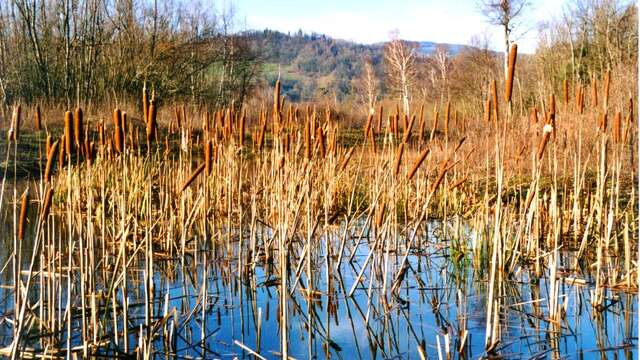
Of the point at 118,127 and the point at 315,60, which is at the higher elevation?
the point at 315,60

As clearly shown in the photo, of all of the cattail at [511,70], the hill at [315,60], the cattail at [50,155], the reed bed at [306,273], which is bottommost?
the reed bed at [306,273]

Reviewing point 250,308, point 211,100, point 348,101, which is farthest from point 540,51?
point 250,308

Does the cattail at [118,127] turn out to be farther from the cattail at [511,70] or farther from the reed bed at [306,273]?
the cattail at [511,70]

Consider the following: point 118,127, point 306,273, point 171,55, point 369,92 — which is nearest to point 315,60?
point 171,55

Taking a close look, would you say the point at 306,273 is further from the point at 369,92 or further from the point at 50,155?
A: the point at 50,155

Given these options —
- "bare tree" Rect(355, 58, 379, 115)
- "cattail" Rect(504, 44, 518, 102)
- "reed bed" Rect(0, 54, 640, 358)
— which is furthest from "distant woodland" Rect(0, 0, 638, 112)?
"cattail" Rect(504, 44, 518, 102)

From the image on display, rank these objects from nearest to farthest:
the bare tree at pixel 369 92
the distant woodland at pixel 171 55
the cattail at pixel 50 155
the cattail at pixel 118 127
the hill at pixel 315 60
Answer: the cattail at pixel 50 155 < the cattail at pixel 118 127 < the bare tree at pixel 369 92 < the distant woodland at pixel 171 55 < the hill at pixel 315 60

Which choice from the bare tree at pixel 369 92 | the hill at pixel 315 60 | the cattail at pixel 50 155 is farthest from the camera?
the hill at pixel 315 60

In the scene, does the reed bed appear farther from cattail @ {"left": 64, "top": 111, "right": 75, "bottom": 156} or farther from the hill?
the hill

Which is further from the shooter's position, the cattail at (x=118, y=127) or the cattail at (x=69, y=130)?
the cattail at (x=118, y=127)

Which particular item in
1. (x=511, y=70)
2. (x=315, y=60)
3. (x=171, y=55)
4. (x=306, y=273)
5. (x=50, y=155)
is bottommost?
(x=306, y=273)

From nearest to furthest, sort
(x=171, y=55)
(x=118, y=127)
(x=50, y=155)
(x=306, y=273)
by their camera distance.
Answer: (x=50, y=155) → (x=118, y=127) → (x=306, y=273) → (x=171, y=55)

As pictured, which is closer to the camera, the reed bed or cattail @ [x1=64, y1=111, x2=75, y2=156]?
cattail @ [x1=64, y1=111, x2=75, y2=156]

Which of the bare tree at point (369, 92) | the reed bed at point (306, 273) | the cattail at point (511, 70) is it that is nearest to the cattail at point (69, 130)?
the reed bed at point (306, 273)
